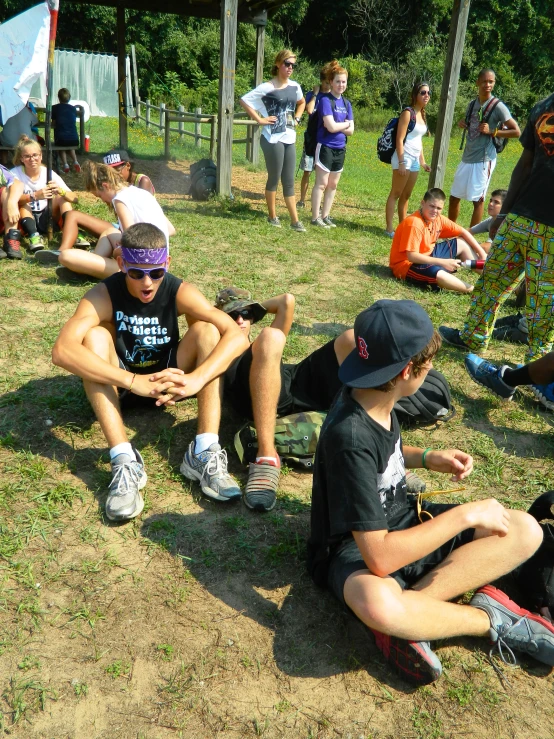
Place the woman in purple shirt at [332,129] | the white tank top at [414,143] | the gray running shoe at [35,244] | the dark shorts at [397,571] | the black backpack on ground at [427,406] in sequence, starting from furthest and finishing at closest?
the woman in purple shirt at [332,129], the white tank top at [414,143], the gray running shoe at [35,244], the black backpack on ground at [427,406], the dark shorts at [397,571]

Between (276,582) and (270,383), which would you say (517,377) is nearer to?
(270,383)

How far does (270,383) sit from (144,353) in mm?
734

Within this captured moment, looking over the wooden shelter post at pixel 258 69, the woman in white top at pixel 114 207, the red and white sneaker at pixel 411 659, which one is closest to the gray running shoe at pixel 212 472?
the red and white sneaker at pixel 411 659

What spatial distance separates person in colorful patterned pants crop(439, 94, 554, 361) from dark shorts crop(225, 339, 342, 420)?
1764 millimetres

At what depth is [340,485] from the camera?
7.29 feet

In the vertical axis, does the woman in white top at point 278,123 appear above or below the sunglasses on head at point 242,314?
above

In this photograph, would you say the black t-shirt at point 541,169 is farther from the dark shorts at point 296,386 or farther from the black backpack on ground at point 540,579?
the black backpack on ground at point 540,579

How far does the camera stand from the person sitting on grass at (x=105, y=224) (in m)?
5.14

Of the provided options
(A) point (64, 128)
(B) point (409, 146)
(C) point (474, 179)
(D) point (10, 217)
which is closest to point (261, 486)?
(D) point (10, 217)

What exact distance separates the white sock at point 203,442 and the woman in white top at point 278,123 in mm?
5565

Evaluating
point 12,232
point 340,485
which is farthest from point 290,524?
point 12,232

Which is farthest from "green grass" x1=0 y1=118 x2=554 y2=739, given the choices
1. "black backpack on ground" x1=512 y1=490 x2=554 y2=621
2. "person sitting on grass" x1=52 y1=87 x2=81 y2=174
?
"person sitting on grass" x1=52 y1=87 x2=81 y2=174

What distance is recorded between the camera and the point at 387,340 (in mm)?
2221

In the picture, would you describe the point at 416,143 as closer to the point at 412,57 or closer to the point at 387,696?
the point at 387,696
